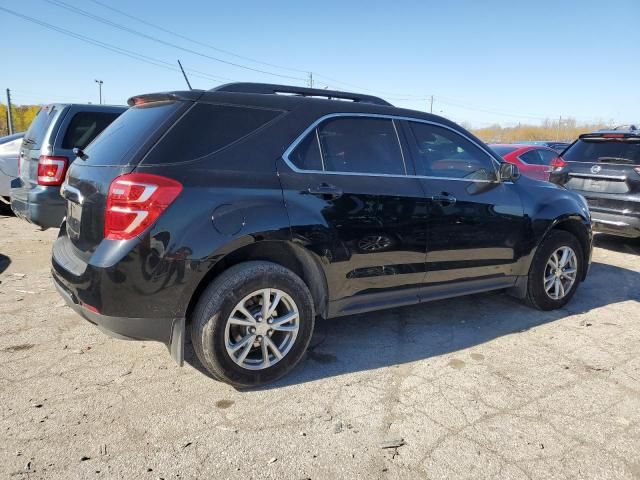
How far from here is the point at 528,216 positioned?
13.9 ft

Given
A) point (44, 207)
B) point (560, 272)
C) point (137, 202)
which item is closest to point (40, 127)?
point (44, 207)

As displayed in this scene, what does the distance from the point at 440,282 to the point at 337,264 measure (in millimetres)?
1095

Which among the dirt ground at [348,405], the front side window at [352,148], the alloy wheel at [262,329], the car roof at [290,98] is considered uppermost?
the car roof at [290,98]

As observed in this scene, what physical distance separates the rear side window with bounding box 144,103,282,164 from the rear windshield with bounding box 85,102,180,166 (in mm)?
133

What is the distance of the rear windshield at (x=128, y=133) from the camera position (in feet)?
9.29

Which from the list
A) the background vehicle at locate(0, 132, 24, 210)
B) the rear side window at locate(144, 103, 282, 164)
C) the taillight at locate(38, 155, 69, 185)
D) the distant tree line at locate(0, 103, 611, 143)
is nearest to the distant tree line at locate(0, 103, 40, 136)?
the distant tree line at locate(0, 103, 611, 143)

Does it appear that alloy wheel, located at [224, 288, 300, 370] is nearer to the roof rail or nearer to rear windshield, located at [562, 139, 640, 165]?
the roof rail

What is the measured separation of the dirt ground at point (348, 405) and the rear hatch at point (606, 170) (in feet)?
9.82

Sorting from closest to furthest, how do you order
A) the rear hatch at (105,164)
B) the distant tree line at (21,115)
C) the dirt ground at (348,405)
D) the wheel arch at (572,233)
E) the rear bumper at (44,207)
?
the dirt ground at (348,405), the rear hatch at (105,164), the wheel arch at (572,233), the rear bumper at (44,207), the distant tree line at (21,115)

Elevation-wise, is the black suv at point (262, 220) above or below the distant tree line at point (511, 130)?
below

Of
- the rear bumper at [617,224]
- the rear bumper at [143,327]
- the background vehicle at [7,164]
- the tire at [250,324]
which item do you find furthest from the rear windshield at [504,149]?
the rear bumper at [143,327]

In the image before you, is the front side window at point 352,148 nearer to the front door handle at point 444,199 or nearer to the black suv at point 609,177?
the front door handle at point 444,199

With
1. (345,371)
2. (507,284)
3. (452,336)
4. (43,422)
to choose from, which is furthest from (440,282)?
(43,422)

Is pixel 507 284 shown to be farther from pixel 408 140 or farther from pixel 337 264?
pixel 337 264
